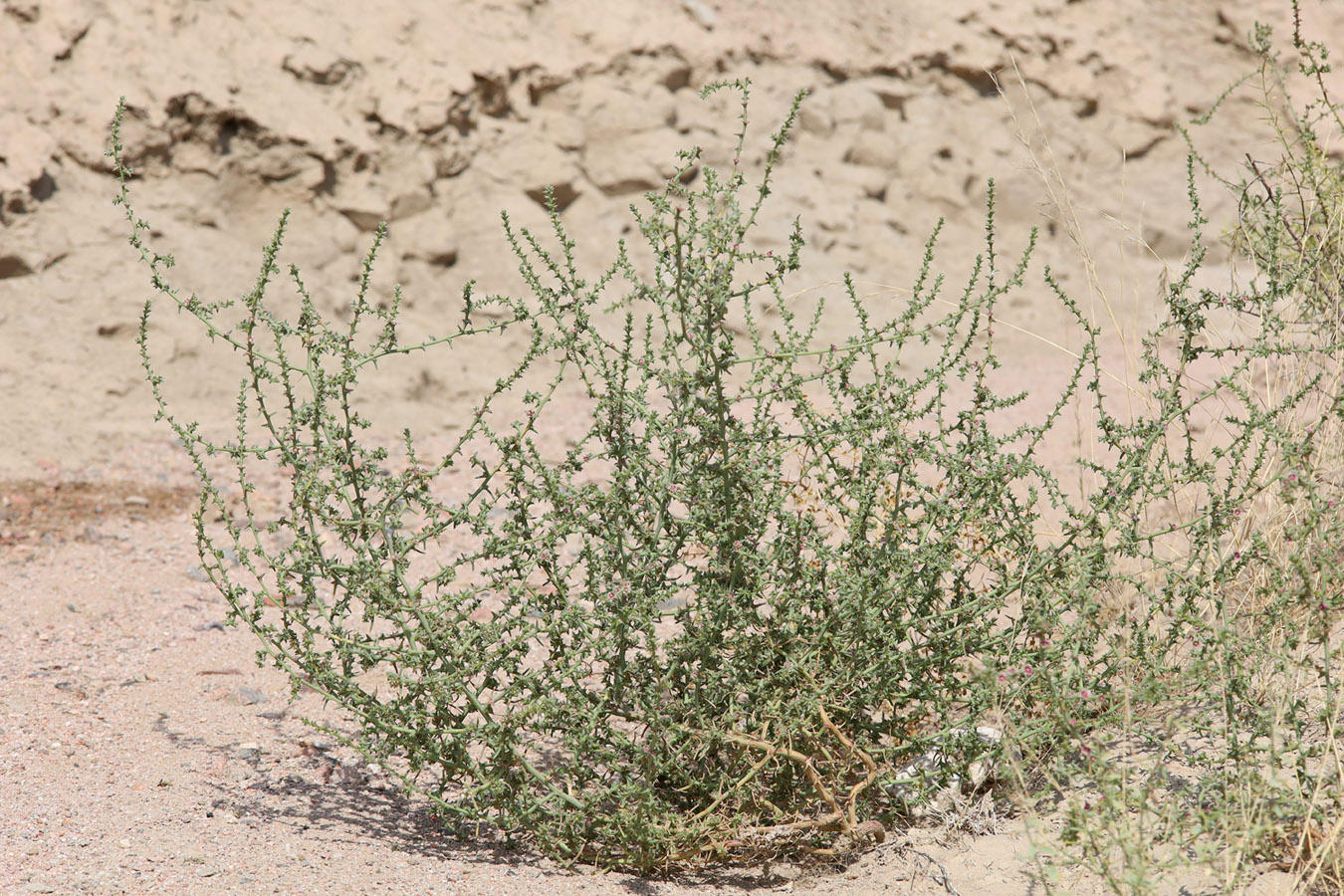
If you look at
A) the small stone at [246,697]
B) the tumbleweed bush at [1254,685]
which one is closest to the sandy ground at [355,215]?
the small stone at [246,697]

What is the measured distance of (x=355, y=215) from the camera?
6.91 metres

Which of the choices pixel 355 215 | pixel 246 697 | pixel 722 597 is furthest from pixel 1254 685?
pixel 355 215

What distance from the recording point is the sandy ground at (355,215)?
2.85 metres

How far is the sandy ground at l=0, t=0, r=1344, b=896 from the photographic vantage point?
9.36ft

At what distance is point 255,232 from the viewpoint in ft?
22.0

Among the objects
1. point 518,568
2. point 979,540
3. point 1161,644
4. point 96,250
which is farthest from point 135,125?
point 1161,644

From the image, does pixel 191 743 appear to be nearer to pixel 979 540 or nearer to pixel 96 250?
pixel 979 540

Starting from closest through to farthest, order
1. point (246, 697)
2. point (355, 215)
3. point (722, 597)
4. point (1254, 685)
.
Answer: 1. point (722, 597)
2. point (1254, 685)
3. point (246, 697)
4. point (355, 215)

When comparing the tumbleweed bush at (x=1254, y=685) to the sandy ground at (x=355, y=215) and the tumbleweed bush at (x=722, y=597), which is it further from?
the sandy ground at (x=355, y=215)

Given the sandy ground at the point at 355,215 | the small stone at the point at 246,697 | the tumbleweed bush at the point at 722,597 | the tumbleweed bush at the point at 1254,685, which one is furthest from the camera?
the small stone at the point at 246,697

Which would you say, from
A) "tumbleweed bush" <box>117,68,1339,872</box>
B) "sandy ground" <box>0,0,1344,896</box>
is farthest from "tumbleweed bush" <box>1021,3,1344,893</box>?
"sandy ground" <box>0,0,1344,896</box>

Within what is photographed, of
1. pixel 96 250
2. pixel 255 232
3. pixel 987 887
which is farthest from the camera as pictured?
pixel 255 232

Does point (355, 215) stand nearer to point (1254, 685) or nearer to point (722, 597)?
point (722, 597)

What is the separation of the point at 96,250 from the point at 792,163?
401cm
